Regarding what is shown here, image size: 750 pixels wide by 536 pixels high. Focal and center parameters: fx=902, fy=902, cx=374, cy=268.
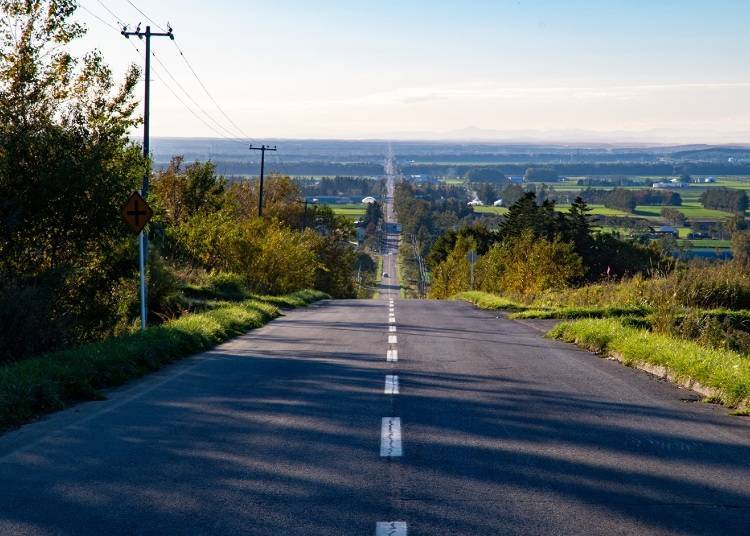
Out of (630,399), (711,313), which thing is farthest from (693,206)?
(630,399)

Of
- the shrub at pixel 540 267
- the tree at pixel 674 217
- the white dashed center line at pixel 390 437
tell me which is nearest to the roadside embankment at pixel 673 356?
the white dashed center line at pixel 390 437

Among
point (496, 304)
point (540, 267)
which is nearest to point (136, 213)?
point (496, 304)

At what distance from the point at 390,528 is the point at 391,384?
6.07 metres

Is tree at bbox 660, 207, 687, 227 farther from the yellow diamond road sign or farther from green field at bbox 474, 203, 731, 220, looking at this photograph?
the yellow diamond road sign

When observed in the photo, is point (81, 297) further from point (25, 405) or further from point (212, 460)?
point (212, 460)

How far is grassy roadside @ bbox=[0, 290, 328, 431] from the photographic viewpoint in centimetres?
970

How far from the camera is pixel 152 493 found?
6.39m

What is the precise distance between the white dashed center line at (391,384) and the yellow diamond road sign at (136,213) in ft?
20.2

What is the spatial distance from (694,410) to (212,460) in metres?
5.47

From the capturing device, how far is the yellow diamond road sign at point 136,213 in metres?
16.2

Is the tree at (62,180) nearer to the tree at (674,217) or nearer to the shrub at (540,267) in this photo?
the shrub at (540,267)

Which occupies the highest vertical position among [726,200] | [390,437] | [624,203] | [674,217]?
[390,437]

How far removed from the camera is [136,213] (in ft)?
53.2

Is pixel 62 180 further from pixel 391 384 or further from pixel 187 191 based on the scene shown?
pixel 187 191
